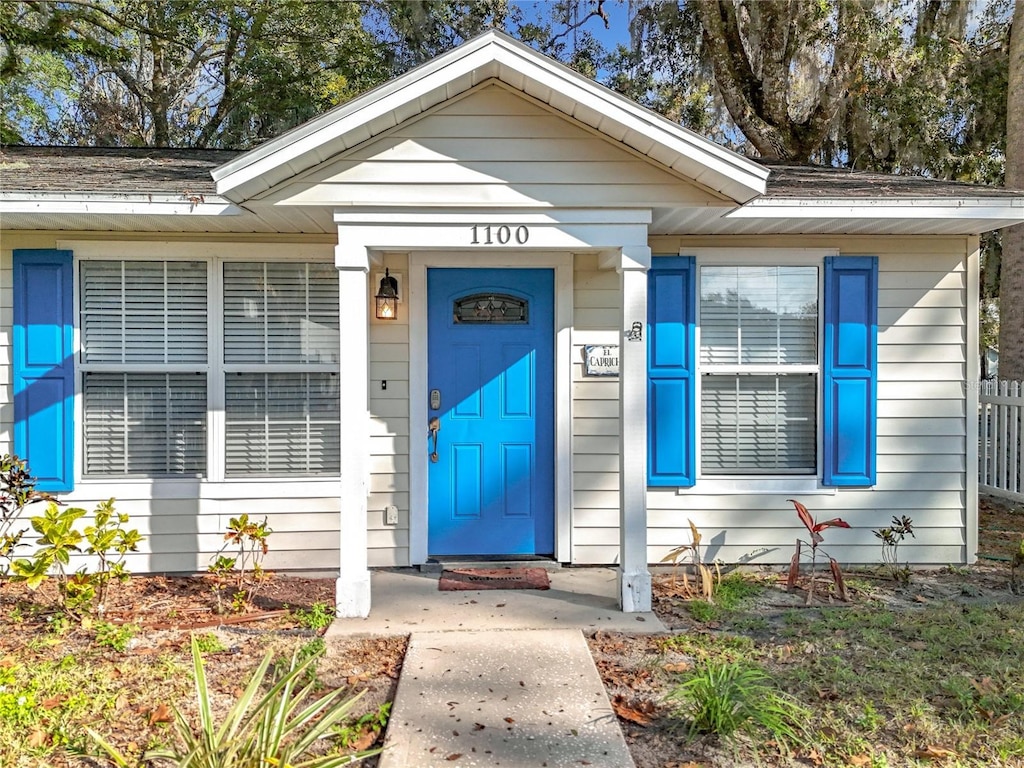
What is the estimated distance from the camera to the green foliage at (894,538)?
16.4 feet

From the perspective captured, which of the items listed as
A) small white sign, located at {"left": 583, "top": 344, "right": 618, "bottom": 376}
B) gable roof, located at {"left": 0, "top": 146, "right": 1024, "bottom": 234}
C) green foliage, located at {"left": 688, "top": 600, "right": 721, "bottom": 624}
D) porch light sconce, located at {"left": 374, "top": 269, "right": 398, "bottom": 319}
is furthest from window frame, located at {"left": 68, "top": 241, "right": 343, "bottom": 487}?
green foliage, located at {"left": 688, "top": 600, "right": 721, "bottom": 624}

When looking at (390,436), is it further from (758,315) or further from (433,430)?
(758,315)

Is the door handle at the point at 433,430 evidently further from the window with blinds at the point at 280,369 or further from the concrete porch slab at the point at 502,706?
the concrete porch slab at the point at 502,706

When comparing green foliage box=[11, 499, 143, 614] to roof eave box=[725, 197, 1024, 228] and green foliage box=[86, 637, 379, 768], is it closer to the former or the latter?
green foliage box=[86, 637, 379, 768]

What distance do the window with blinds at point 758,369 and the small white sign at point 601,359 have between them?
0.68 m

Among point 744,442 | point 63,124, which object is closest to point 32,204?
point 744,442

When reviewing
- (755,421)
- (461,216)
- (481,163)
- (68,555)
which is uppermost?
(481,163)

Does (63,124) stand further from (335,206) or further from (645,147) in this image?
(645,147)

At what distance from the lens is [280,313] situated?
5023 mm

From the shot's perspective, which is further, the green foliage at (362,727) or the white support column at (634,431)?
the white support column at (634,431)

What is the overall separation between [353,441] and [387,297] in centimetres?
130

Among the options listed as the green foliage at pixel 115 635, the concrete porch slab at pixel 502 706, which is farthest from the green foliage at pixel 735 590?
the green foliage at pixel 115 635

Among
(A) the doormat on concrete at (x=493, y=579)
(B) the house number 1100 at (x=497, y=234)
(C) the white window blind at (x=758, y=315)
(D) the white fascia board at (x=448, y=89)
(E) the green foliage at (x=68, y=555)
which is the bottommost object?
(A) the doormat on concrete at (x=493, y=579)

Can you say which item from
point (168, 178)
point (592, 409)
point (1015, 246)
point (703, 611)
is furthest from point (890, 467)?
point (168, 178)
